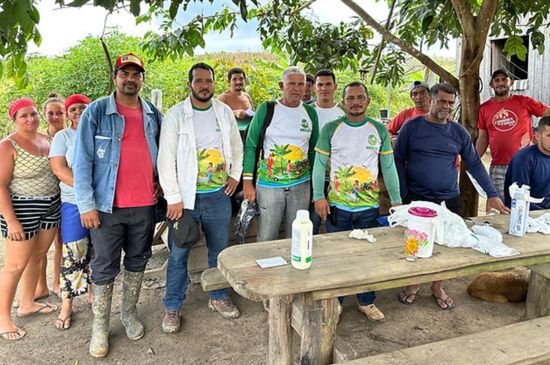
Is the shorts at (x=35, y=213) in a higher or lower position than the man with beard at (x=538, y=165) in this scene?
lower

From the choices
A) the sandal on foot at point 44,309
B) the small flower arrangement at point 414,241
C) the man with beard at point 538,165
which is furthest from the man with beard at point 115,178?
the man with beard at point 538,165

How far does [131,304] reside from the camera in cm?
307

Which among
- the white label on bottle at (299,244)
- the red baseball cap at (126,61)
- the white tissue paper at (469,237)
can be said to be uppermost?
the red baseball cap at (126,61)

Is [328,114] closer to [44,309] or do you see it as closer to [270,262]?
[270,262]

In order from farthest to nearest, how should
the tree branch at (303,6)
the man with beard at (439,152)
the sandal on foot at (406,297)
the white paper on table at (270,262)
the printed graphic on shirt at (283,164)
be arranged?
1. the tree branch at (303,6)
2. the sandal on foot at (406,297)
3. the man with beard at (439,152)
4. the printed graphic on shirt at (283,164)
5. the white paper on table at (270,262)

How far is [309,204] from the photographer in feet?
10.9

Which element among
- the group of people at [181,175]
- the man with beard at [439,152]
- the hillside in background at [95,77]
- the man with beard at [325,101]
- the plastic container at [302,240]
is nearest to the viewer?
the plastic container at [302,240]

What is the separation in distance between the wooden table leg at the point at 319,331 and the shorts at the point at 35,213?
2074 mm

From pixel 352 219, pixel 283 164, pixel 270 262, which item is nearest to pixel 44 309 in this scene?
pixel 283 164

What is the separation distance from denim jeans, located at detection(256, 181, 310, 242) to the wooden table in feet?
2.51

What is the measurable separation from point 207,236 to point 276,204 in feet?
1.80

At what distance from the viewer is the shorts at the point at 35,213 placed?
9.90 ft

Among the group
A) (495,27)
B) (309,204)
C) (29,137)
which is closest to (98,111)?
(29,137)

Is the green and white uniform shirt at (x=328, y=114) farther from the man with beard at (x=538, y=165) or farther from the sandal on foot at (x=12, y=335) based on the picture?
the sandal on foot at (x=12, y=335)
